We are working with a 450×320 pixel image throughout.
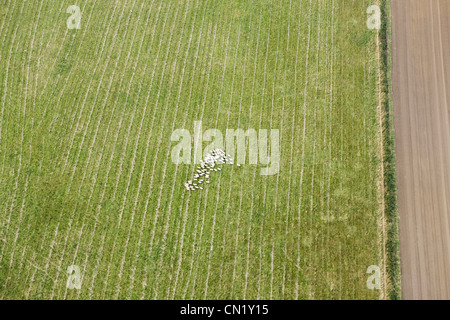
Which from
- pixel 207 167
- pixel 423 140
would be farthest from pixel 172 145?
pixel 423 140

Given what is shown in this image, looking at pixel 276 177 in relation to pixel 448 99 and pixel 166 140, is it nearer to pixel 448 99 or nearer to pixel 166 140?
pixel 166 140

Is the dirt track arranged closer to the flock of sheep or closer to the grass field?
the grass field

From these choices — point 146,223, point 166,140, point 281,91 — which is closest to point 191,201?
point 146,223

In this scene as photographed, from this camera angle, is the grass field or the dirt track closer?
the dirt track

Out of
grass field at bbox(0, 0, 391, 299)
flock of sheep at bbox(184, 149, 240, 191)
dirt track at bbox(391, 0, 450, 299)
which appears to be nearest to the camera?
dirt track at bbox(391, 0, 450, 299)

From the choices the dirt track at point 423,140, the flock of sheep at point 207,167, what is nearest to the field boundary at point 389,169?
the dirt track at point 423,140

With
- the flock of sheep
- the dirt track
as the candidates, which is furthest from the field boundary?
the flock of sheep
